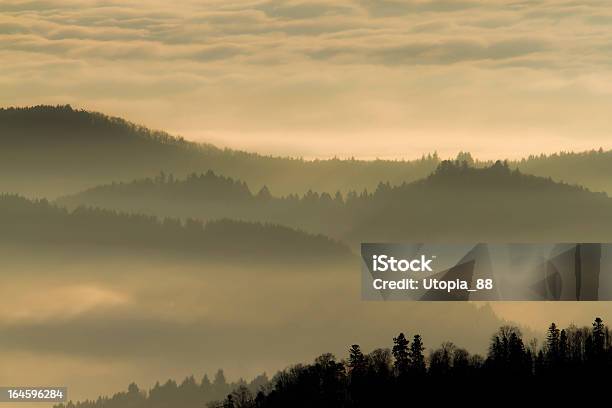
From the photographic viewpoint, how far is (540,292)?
154m

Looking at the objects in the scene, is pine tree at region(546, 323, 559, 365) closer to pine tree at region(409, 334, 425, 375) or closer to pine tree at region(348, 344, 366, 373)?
pine tree at region(409, 334, 425, 375)

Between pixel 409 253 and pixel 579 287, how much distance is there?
58.1ft

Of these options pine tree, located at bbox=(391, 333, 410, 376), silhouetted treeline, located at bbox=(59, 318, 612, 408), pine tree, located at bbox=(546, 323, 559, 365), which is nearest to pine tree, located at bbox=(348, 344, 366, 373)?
silhouetted treeline, located at bbox=(59, 318, 612, 408)

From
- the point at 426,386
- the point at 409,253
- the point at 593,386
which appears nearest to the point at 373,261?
the point at 409,253

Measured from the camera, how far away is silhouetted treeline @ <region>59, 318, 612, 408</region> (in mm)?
140000

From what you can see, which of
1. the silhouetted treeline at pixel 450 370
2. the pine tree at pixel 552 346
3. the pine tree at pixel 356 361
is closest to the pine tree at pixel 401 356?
the silhouetted treeline at pixel 450 370

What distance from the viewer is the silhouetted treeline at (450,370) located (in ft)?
459

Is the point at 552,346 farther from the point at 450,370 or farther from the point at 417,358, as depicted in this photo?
the point at 417,358

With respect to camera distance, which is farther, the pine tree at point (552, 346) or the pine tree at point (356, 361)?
the pine tree at point (552, 346)

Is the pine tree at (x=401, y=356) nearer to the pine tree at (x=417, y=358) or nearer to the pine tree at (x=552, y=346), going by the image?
the pine tree at (x=417, y=358)

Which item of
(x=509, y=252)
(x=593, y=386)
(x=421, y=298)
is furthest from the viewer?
(x=509, y=252)

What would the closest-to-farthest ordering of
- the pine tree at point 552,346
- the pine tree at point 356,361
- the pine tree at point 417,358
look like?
the pine tree at point 417,358 → the pine tree at point 356,361 → the pine tree at point 552,346

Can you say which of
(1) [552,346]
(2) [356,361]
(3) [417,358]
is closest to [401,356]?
(3) [417,358]

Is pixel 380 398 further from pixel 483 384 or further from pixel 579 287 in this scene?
pixel 579 287
